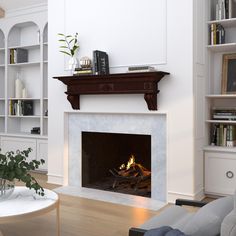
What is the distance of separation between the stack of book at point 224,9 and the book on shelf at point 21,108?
350cm

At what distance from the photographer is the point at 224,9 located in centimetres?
401

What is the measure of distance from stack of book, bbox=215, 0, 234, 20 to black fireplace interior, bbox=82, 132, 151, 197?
5.84 ft

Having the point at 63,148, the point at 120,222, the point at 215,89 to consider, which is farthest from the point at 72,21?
the point at 120,222

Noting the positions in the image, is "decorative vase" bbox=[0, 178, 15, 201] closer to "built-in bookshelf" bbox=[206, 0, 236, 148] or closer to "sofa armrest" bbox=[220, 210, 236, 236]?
"sofa armrest" bbox=[220, 210, 236, 236]

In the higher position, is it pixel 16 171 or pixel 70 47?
pixel 70 47

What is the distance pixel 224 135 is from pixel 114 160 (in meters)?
1.61

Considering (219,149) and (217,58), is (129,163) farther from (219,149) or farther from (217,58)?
(217,58)

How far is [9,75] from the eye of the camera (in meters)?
6.07

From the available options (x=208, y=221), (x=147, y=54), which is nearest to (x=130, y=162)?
(x=147, y=54)

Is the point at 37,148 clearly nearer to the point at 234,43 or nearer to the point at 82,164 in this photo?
the point at 82,164

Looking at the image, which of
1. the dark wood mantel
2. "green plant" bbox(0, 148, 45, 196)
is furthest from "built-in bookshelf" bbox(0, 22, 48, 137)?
"green plant" bbox(0, 148, 45, 196)

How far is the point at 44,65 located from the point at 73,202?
2.61 metres

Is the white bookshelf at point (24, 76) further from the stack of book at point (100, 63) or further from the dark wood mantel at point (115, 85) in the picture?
the stack of book at point (100, 63)

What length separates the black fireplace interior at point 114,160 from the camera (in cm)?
464
